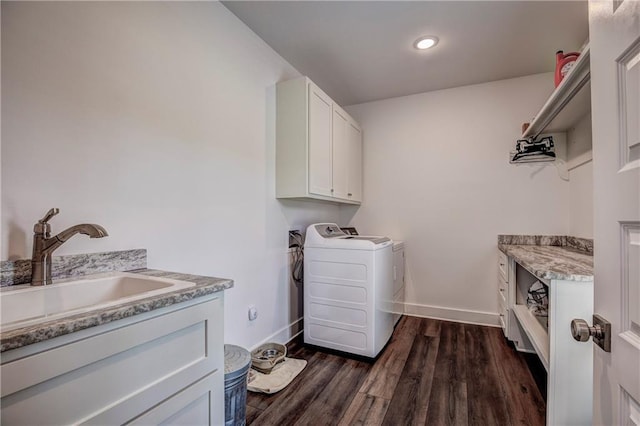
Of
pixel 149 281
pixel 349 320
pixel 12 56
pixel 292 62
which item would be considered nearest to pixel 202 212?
pixel 149 281

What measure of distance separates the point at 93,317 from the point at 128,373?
21 centimetres

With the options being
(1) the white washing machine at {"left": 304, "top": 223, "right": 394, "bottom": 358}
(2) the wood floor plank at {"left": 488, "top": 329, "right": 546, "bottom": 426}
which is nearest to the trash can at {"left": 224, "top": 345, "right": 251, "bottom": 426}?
(1) the white washing machine at {"left": 304, "top": 223, "right": 394, "bottom": 358}

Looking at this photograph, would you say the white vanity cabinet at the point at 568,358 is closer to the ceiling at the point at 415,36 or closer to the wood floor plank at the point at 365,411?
the wood floor plank at the point at 365,411

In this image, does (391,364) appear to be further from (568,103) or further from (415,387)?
(568,103)

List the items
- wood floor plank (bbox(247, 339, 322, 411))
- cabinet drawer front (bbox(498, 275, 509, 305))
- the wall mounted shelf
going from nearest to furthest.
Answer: the wall mounted shelf → wood floor plank (bbox(247, 339, 322, 411)) → cabinet drawer front (bbox(498, 275, 509, 305))

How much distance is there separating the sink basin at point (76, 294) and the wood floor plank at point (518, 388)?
1.92 m

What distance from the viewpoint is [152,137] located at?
59.1 inches

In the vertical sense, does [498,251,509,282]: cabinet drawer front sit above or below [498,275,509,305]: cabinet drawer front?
above

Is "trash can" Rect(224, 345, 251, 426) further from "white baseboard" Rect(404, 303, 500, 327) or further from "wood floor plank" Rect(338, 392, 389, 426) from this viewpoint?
"white baseboard" Rect(404, 303, 500, 327)

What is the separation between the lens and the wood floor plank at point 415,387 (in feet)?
5.35

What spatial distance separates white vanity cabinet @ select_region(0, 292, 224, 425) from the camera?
25.0 inches

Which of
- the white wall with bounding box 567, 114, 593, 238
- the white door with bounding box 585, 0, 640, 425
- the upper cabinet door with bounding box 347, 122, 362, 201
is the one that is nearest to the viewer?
the white door with bounding box 585, 0, 640, 425

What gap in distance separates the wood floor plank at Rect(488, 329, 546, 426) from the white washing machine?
2.82ft

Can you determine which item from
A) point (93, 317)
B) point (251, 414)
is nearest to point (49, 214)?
point (93, 317)
